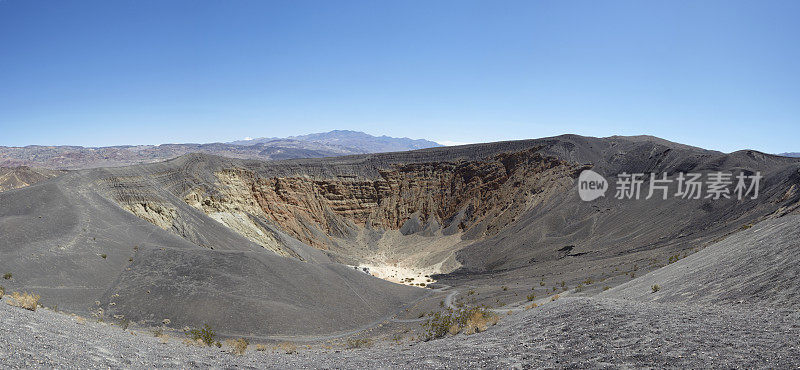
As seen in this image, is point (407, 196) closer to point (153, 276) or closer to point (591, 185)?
point (591, 185)

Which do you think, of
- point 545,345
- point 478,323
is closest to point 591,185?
point 478,323

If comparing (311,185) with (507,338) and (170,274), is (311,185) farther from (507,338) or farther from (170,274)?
(507,338)

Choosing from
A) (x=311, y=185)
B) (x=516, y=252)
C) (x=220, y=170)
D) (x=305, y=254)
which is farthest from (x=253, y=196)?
(x=516, y=252)

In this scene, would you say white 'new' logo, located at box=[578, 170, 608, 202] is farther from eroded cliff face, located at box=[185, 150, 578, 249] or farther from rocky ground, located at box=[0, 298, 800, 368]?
rocky ground, located at box=[0, 298, 800, 368]

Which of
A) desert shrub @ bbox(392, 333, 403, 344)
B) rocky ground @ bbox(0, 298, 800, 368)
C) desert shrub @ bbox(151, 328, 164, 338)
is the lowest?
desert shrub @ bbox(392, 333, 403, 344)

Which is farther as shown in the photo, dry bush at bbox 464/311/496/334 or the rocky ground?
dry bush at bbox 464/311/496/334

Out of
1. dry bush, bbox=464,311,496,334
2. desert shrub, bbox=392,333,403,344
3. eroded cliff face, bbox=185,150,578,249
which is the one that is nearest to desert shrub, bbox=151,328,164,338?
desert shrub, bbox=392,333,403,344

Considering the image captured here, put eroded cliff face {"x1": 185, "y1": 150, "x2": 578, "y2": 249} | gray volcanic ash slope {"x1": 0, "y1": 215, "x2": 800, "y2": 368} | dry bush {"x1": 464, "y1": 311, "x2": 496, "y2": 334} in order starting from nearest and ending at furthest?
gray volcanic ash slope {"x1": 0, "y1": 215, "x2": 800, "y2": 368} < dry bush {"x1": 464, "y1": 311, "x2": 496, "y2": 334} < eroded cliff face {"x1": 185, "y1": 150, "x2": 578, "y2": 249}
